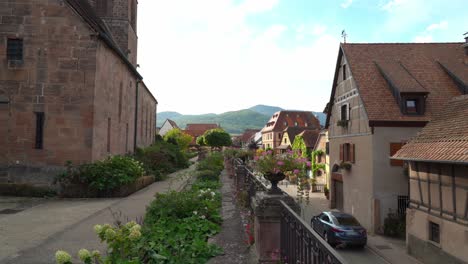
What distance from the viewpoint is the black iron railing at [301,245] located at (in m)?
2.56

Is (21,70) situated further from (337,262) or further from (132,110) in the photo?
(337,262)

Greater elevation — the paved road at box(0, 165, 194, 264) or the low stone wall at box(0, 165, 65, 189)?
the low stone wall at box(0, 165, 65, 189)

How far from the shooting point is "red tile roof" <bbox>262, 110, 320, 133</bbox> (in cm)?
7712

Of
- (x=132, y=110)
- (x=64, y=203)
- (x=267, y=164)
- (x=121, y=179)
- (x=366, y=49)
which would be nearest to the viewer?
(x=267, y=164)

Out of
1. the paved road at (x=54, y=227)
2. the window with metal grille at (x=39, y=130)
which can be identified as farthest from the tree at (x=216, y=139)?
the paved road at (x=54, y=227)

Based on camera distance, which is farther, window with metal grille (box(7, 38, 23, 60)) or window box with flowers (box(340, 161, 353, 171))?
window box with flowers (box(340, 161, 353, 171))

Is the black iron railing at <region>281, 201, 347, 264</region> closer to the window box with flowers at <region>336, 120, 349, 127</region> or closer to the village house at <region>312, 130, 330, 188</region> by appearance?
the window box with flowers at <region>336, 120, 349, 127</region>

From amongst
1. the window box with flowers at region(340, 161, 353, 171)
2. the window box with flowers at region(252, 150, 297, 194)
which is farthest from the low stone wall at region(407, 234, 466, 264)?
the window box with flowers at region(252, 150, 297, 194)

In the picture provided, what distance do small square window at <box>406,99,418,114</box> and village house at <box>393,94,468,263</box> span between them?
2278 mm

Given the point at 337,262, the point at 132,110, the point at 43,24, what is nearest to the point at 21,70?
the point at 43,24

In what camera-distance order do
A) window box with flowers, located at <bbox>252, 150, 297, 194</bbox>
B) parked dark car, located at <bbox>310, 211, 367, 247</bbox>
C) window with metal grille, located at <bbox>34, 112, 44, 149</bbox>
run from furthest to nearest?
parked dark car, located at <bbox>310, 211, 367, 247</bbox> < window with metal grille, located at <bbox>34, 112, 44, 149</bbox> < window box with flowers, located at <bbox>252, 150, 297, 194</bbox>

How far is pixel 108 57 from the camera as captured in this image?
1667 centimetres

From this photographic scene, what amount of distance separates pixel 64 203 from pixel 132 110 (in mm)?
13375

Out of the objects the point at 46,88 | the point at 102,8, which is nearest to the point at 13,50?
the point at 46,88
